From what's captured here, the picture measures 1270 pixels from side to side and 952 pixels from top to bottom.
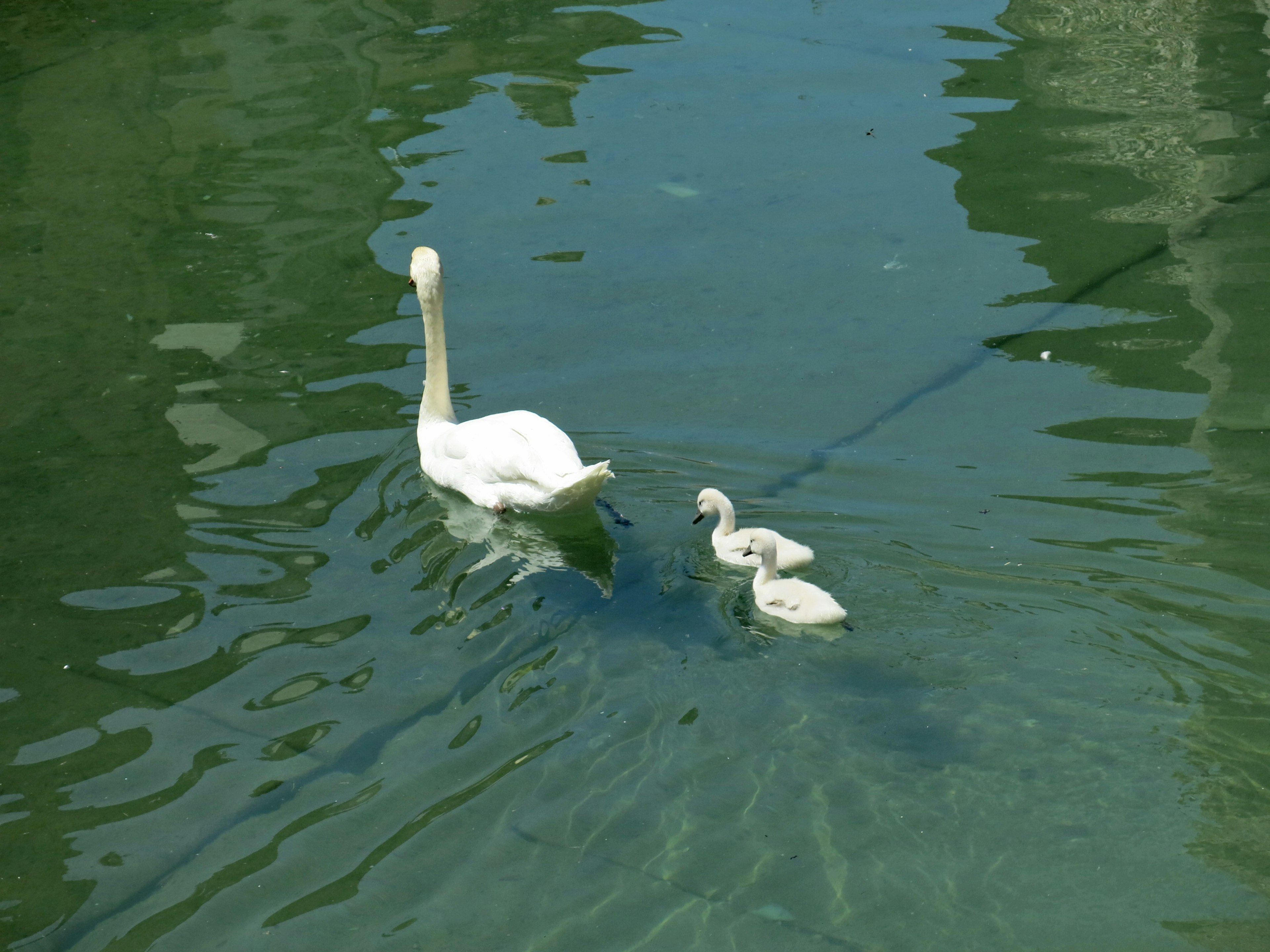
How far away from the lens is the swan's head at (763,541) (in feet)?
19.0

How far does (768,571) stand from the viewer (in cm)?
587

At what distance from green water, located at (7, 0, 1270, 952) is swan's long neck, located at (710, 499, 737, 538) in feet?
0.81

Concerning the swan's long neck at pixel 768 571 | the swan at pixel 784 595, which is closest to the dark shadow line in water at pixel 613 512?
the swan at pixel 784 595

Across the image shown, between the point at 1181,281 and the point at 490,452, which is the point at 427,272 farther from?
the point at 1181,281

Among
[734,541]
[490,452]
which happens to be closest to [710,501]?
[734,541]

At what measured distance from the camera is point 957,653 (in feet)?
17.8

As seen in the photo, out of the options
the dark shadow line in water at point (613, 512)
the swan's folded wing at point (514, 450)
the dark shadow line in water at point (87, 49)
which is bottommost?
the dark shadow line in water at point (613, 512)

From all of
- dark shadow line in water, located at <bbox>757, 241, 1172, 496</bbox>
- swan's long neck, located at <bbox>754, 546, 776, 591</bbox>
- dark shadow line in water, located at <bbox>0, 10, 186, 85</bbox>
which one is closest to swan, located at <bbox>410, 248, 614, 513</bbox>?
swan's long neck, located at <bbox>754, 546, 776, 591</bbox>

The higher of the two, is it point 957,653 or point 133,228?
point 133,228

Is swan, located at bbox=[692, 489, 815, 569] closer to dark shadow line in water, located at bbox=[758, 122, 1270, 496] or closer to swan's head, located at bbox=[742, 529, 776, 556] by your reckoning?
swan's head, located at bbox=[742, 529, 776, 556]

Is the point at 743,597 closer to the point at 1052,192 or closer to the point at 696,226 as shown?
the point at 696,226

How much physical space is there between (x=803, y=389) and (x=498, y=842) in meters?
3.59

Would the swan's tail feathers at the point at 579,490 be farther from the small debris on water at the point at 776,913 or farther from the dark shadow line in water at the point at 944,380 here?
the small debris on water at the point at 776,913

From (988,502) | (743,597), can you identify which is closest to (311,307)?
(743,597)
